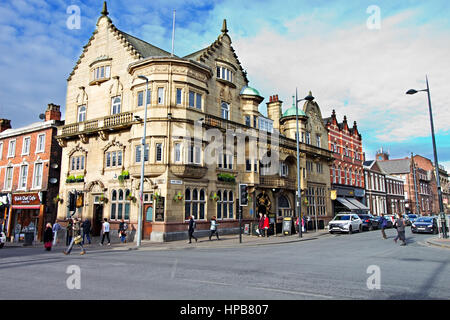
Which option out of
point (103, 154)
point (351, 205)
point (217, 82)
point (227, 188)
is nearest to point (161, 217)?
point (227, 188)

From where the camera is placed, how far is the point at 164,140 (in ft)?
76.4

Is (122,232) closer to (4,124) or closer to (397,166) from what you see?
(4,124)

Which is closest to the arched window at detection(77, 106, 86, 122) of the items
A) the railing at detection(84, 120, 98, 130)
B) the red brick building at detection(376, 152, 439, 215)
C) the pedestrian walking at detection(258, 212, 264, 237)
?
the railing at detection(84, 120, 98, 130)

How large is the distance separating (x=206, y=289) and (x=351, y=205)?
4001 centimetres

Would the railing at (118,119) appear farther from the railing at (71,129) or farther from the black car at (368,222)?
the black car at (368,222)

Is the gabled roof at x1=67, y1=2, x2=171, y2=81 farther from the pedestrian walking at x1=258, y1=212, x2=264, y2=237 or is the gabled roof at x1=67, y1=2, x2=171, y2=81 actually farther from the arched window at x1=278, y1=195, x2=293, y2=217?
the arched window at x1=278, y1=195, x2=293, y2=217

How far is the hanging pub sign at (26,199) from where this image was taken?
29.7 meters

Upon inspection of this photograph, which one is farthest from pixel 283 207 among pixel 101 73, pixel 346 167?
pixel 101 73

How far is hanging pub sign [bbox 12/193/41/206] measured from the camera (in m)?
29.7

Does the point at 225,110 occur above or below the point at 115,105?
above

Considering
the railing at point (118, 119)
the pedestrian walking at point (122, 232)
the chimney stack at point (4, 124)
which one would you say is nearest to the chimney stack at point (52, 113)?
the chimney stack at point (4, 124)

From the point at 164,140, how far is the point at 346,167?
32.5 meters

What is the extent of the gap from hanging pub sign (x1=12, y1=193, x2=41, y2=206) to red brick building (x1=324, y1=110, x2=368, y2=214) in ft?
107

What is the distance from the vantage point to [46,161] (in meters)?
30.5
